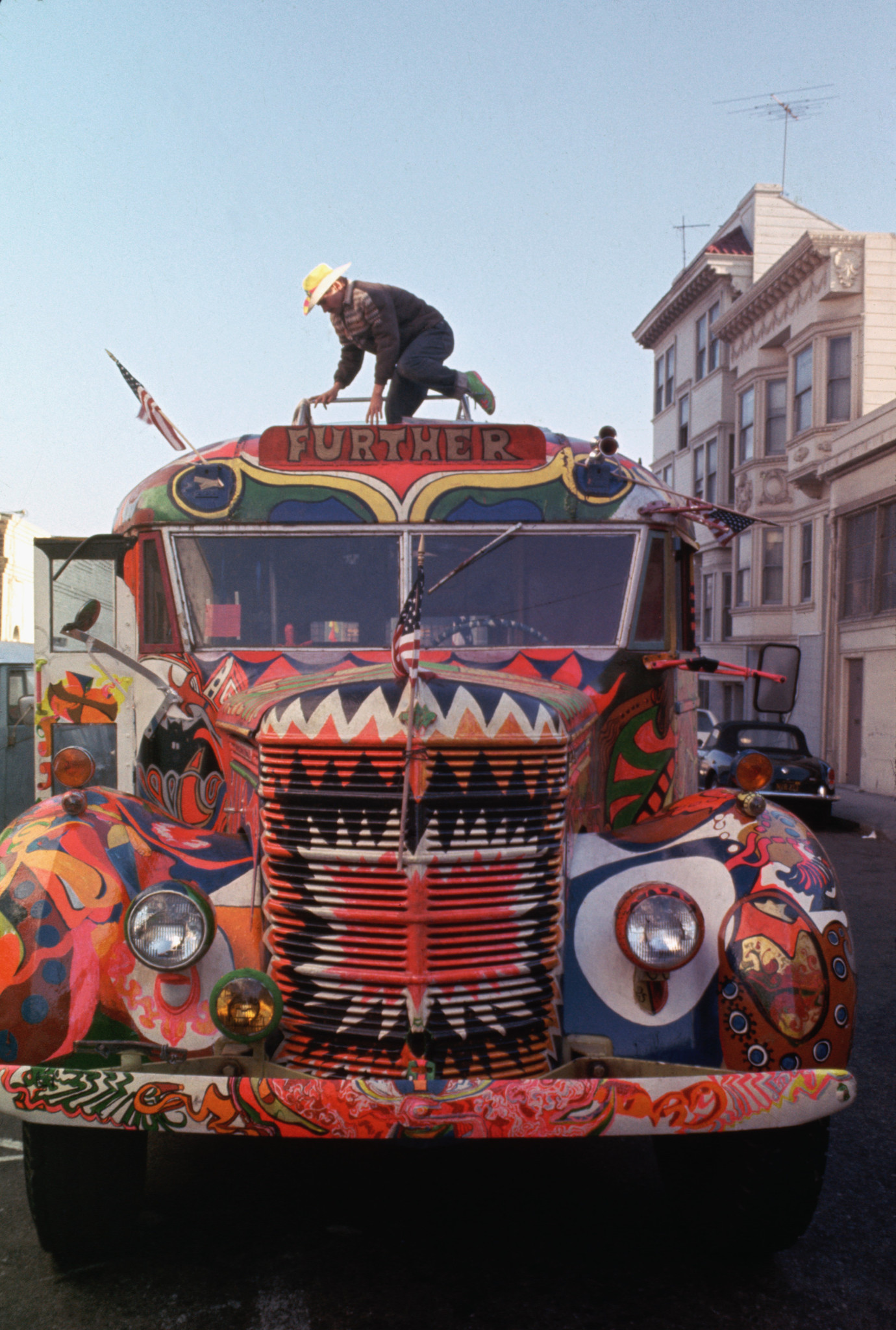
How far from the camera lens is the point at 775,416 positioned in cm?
2939

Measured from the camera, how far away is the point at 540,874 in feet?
11.6

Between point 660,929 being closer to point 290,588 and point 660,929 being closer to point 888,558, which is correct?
point 290,588

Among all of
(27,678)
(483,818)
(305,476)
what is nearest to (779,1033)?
(483,818)

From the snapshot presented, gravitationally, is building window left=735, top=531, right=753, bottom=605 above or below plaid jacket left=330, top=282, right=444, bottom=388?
above

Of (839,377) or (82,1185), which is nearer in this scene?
(82,1185)

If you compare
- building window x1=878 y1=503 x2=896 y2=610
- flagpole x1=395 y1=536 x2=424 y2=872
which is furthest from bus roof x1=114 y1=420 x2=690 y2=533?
building window x1=878 y1=503 x2=896 y2=610

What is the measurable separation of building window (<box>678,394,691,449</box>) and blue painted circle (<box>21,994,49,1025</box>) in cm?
3579

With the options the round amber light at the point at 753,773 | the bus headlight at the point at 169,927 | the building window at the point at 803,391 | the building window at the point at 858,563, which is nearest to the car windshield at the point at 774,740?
the building window at the point at 858,563

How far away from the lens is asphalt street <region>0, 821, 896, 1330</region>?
3426 millimetres

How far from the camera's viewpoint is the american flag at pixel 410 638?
3334 mm

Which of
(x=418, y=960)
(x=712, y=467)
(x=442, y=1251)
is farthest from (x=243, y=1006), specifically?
(x=712, y=467)

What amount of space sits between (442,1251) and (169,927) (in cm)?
152

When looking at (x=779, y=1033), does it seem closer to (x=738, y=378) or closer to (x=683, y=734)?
(x=683, y=734)

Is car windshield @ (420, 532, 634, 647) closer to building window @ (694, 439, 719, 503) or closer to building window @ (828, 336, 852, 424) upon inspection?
building window @ (828, 336, 852, 424)
